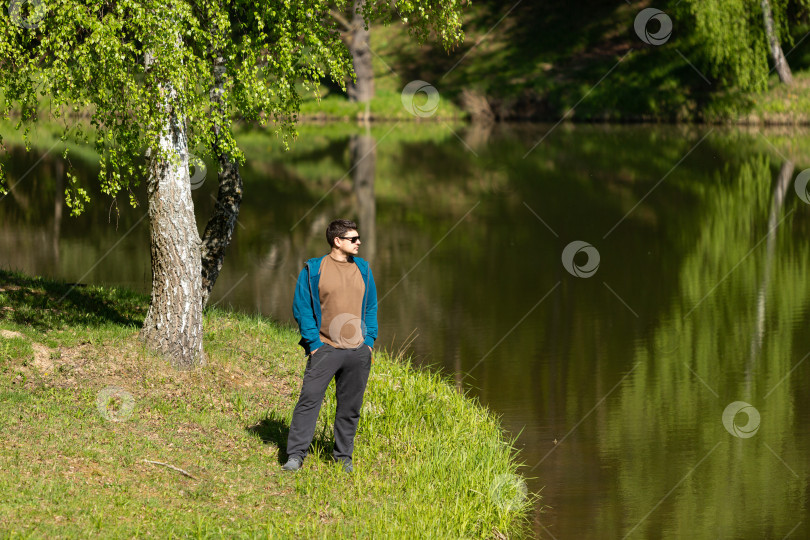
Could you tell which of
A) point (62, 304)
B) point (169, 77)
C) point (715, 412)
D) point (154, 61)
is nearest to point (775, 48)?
point (715, 412)

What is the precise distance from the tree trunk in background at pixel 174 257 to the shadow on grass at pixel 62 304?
4.82 ft

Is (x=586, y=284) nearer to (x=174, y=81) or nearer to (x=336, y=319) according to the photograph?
(x=174, y=81)

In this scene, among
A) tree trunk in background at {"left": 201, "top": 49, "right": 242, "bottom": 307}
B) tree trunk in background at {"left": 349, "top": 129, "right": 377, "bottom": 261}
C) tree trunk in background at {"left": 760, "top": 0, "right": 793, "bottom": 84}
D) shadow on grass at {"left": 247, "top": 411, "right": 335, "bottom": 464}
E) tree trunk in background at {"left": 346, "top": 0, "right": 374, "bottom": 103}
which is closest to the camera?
shadow on grass at {"left": 247, "top": 411, "right": 335, "bottom": 464}

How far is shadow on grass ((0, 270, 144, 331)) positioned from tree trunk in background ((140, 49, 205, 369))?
1.47 metres

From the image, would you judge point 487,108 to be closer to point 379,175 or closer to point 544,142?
point 544,142

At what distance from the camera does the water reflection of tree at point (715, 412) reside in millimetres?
9586

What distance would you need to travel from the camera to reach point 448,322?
1670 cm

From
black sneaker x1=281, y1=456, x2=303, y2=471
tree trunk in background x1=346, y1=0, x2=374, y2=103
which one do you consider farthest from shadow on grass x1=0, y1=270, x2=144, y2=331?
tree trunk in background x1=346, y1=0, x2=374, y2=103

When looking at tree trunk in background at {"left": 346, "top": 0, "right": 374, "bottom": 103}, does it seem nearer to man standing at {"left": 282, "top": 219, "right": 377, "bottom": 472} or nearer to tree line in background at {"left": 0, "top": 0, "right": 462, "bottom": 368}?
tree line in background at {"left": 0, "top": 0, "right": 462, "bottom": 368}

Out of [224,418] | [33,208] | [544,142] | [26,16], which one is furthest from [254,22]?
[544,142]

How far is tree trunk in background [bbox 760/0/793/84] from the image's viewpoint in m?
42.8

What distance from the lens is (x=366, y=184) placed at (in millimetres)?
33781

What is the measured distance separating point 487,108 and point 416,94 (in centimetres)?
760

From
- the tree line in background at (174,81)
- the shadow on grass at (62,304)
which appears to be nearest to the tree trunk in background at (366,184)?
the shadow on grass at (62,304)
